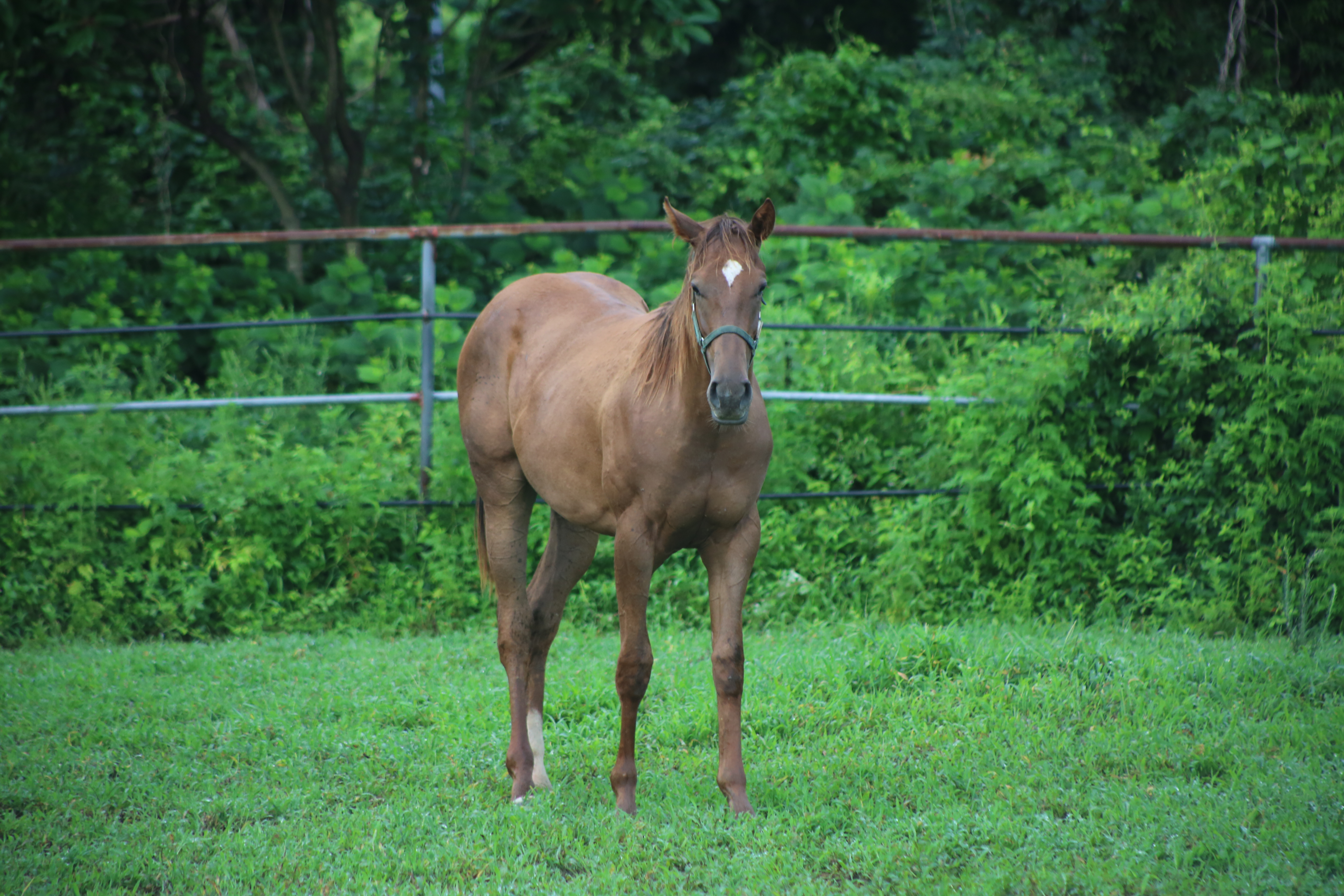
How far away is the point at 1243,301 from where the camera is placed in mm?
5582

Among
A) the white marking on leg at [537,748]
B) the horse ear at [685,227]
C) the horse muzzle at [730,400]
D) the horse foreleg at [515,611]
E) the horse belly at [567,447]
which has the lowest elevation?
the white marking on leg at [537,748]

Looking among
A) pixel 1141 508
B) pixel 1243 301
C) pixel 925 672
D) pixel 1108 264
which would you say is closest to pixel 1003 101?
pixel 1108 264

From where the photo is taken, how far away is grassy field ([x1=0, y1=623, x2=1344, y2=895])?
3.19m

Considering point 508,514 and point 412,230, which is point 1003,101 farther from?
point 508,514

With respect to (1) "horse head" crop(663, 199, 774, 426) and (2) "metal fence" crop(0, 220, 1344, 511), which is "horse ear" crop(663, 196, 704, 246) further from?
(2) "metal fence" crop(0, 220, 1344, 511)

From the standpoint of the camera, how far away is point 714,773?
155 inches

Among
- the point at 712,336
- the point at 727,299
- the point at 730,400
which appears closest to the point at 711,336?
the point at 712,336

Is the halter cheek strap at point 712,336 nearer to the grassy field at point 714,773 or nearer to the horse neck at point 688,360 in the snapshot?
the horse neck at point 688,360

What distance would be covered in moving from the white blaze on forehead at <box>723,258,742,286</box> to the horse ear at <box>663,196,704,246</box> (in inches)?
7.6

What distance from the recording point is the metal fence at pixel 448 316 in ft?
19.1

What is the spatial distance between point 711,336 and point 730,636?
101 centimetres

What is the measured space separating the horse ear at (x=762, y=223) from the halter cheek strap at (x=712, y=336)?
29 centimetres

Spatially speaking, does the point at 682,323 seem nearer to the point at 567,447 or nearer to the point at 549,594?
the point at 567,447

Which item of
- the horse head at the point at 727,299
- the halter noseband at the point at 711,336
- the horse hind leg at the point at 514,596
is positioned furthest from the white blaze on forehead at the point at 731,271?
the horse hind leg at the point at 514,596
